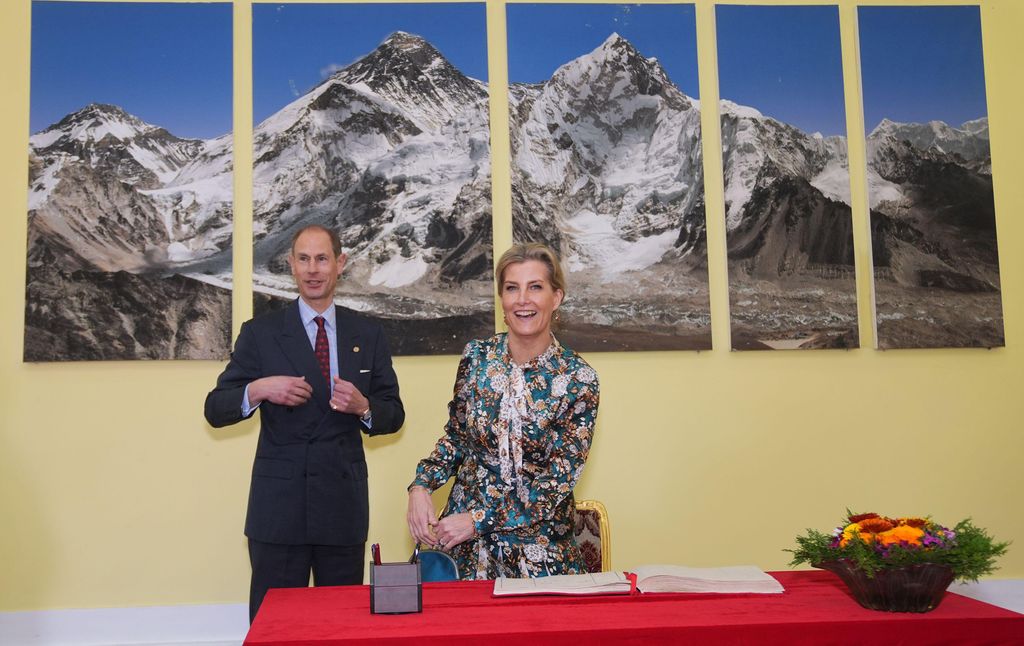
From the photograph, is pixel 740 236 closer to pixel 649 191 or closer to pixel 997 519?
pixel 649 191

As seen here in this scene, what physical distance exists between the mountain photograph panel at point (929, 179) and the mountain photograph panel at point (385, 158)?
1.82m

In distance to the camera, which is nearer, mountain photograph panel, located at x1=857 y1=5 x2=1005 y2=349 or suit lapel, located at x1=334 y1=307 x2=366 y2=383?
suit lapel, located at x1=334 y1=307 x2=366 y2=383

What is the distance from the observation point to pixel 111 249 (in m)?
3.94

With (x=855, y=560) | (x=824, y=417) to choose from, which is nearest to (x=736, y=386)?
(x=824, y=417)

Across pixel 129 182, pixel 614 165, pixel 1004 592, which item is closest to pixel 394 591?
pixel 614 165

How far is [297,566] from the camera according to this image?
2.79 m

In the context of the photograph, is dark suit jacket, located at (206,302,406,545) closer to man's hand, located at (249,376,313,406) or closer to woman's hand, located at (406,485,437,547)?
man's hand, located at (249,376,313,406)

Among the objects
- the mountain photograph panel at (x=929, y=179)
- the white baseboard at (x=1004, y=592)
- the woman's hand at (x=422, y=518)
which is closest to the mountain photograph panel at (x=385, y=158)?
the woman's hand at (x=422, y=518)

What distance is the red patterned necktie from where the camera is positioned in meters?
2.99

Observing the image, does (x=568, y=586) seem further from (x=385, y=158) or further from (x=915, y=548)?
(x=385, y=158)

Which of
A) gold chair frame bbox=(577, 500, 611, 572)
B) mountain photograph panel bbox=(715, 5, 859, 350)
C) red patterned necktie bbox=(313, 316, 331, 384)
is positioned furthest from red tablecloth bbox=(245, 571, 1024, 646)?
mountain photograph panel bbox=(715, 5, 859, 350)

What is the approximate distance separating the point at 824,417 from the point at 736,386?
0.43 metres

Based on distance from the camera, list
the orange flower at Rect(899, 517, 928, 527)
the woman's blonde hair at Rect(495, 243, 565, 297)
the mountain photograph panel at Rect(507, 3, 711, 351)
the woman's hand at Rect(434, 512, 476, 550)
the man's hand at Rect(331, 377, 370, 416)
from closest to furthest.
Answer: the orange flower at Rect(899, 517, 928, 527) → the woman's hand at Rect(434, 512, 476, 550) → the woman's blonde hair at Rect(495, 243, 565, 297) → the man's hand at Rect(331, 377, 370, 416) → the mountain photograph panel at Rect(507, 3, 711, 351)

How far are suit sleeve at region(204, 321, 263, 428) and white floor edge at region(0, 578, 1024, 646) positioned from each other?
133 centimetres
